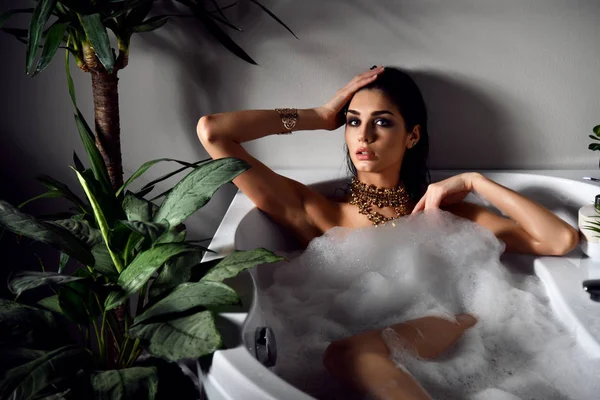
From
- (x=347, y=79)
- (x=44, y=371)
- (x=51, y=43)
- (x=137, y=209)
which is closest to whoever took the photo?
(x=44, y=371)

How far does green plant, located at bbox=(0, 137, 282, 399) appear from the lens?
41.7 inches

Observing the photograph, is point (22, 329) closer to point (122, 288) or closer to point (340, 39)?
point (122, 288)

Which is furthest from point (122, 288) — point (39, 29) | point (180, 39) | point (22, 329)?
point (180, 39)

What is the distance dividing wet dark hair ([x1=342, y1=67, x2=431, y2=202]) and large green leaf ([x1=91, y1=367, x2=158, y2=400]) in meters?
1.02

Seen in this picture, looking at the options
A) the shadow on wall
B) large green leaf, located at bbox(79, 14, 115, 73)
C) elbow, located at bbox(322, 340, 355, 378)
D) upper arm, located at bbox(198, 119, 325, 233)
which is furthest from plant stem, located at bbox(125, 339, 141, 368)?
the shadow on wall

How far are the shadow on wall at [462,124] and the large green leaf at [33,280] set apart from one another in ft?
4.37

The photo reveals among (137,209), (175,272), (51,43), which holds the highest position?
(51,43)

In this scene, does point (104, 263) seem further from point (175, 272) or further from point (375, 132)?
point (375, 132)

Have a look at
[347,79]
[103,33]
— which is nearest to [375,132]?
[347,79]

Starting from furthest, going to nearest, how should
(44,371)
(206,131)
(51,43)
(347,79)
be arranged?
(347,79) < (206,131) < (51,43) < (44,371)

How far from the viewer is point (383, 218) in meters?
1.74

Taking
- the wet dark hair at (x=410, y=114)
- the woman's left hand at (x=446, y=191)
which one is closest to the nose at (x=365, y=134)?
the wet dark hair at (x=410, y=114)

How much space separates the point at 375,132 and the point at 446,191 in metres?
0.26

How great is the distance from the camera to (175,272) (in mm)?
1281
